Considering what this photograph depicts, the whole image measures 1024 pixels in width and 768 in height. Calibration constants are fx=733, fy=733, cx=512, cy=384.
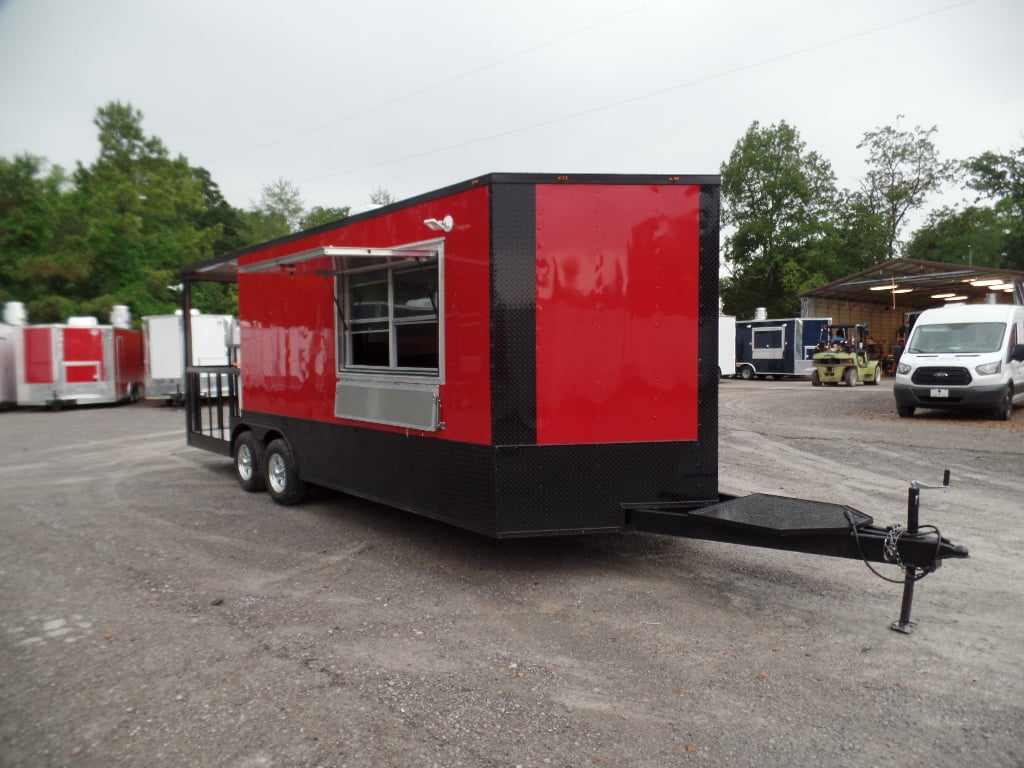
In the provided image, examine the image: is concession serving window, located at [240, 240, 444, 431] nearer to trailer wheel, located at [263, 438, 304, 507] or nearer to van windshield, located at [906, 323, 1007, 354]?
trailer wheel, located at [263, 438, 304, 507]

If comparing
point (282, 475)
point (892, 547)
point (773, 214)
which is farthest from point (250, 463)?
point (773, 214)

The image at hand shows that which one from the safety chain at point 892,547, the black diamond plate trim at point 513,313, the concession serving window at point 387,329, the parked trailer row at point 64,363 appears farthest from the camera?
the parked trailer row at point 64,363

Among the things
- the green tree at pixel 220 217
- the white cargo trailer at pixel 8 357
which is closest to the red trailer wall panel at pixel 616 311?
Result: the white cargo trailer at pixel 8 357

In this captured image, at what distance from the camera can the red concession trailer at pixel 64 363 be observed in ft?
67.9

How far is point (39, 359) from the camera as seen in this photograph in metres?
20.8

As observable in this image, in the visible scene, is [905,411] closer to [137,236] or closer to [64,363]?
[64,363]

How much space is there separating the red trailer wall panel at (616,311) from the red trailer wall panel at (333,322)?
17.2 inches

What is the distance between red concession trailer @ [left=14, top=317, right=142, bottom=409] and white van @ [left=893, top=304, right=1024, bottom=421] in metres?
21.1

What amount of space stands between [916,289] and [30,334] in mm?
33235

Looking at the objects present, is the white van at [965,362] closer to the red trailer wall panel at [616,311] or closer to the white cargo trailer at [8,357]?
the red trailer wall panel at [616,311]

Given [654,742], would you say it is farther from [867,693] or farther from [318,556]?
[318,556]

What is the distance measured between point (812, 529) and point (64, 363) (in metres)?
22.1

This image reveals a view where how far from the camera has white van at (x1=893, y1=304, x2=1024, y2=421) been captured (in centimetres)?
1419

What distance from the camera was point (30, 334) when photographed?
20.6 meters
